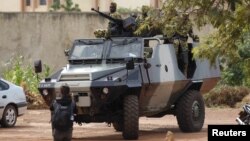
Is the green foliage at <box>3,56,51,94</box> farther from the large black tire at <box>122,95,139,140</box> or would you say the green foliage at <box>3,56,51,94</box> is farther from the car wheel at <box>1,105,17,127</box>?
the large black tire at <box>122,95,139,140</box>

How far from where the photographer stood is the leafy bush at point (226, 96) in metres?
26.5

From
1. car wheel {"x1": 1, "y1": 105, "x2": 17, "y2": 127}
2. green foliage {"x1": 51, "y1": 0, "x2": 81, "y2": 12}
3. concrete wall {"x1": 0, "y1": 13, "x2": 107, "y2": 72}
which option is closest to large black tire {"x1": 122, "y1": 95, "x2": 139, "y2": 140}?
car wheel {"x1": 1, "y1": 105, "x2": 17, "y2": 127}

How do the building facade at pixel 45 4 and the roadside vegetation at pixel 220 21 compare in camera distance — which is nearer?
the roadside vegetation at pixel 220 21

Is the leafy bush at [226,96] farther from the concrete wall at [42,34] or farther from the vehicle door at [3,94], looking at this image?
the vehicle door at [3,94]

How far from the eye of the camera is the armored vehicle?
16000 millimetres

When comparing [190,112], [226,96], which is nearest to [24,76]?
[226,96]

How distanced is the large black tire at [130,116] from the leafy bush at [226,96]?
1078cm

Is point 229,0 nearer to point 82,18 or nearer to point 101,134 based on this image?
point 101,134

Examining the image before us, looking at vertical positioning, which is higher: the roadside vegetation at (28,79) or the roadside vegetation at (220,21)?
the roadside vegetation at (220,21)

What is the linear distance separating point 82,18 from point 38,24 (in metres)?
1.84

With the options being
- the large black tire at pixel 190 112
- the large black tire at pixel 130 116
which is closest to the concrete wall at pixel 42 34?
the large black tire at pixel 190 112

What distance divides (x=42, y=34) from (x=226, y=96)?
28.6 feet

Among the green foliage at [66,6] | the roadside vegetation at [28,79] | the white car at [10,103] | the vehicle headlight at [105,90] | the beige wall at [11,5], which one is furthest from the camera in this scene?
the beige wall at [11,5]

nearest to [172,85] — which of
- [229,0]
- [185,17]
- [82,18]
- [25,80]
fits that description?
[185,17]
